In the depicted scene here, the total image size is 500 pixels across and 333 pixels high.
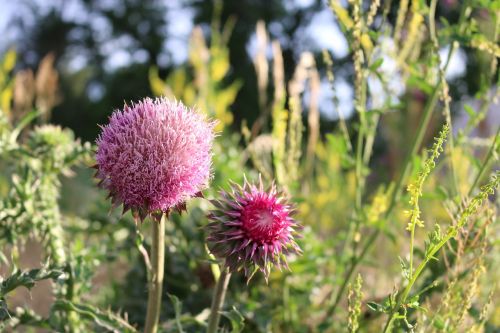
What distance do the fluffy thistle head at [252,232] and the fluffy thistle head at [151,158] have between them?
0.09 metres

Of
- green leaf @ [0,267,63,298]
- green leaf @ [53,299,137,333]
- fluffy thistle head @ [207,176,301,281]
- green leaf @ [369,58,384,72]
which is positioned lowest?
green leaf @ [53,299,137,333]

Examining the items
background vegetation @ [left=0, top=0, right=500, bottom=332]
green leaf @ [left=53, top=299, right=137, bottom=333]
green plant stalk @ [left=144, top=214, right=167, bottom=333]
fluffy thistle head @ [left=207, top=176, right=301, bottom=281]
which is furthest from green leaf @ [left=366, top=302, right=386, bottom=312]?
green leaf @ [left=53, top=299, right=137, bottom=333]

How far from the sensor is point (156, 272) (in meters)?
1.19

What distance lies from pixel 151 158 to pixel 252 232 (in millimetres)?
230

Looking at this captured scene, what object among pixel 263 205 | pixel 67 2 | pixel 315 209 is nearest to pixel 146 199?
pixel 263 205

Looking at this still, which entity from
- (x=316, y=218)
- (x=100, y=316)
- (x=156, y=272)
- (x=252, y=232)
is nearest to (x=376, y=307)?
(x=252, y=232)

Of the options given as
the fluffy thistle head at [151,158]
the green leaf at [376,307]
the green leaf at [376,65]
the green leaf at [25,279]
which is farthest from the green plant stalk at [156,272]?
the green leaf at [376,65]

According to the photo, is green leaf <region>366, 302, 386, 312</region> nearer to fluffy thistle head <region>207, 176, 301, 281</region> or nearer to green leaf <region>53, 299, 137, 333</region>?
fluffy thistle head <region>207, 176, 301, 281</region>

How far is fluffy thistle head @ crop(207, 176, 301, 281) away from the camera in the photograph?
1.13 metres

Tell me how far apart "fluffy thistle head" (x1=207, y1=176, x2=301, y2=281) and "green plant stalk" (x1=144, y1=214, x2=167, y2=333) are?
0.09 metres

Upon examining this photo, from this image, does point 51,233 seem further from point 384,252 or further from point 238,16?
point 238,16

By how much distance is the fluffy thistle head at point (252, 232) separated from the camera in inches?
44.4

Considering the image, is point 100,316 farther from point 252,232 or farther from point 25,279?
point 252,232

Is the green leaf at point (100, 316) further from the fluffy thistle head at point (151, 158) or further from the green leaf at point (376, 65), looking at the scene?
the green leaf at point (376, 65)
